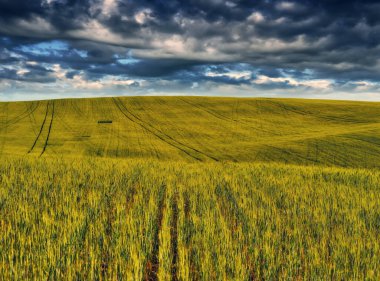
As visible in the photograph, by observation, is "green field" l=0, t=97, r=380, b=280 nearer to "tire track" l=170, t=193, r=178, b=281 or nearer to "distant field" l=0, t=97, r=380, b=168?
"tire track" l=170, t=193, r=178, b=281

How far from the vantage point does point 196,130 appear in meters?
35.2

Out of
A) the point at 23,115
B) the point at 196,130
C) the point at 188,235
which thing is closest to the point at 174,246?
the point at 188,235

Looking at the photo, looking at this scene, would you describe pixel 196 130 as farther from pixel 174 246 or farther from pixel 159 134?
pixel 174 246

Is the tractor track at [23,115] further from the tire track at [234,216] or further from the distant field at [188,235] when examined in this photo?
the tire track at [234,216]

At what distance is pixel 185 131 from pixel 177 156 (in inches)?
399

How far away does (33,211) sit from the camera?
6.27 meters

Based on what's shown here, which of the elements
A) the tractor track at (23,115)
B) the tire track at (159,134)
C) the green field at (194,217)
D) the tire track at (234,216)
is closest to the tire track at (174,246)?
the green field at (194,217)

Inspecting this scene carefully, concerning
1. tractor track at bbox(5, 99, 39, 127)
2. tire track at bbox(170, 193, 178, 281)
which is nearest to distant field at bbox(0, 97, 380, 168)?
tractor track at bbox(5, 99, 39, 127)

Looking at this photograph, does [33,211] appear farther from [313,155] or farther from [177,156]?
[313,155]

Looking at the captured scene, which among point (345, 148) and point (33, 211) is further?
point (345, 148)

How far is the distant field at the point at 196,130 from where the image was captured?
2477 centimetres

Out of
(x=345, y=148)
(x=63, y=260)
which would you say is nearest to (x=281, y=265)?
(x=63, y=260)

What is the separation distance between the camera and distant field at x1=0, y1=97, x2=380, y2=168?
24766mm

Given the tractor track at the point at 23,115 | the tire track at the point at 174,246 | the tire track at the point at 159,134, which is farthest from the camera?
the tractor track at the point at 23,115
